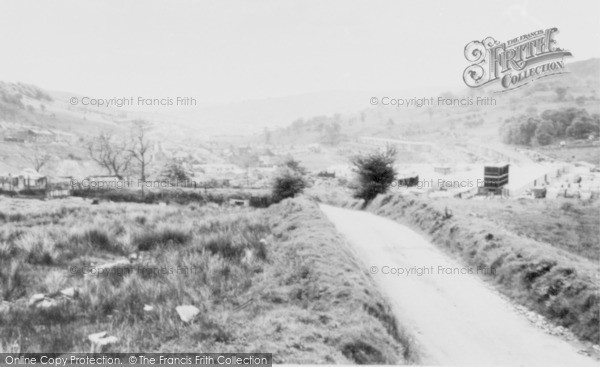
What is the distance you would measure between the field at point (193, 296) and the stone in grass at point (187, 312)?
0.06 m

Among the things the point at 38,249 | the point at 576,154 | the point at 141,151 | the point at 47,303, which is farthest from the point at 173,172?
the point at 576,154

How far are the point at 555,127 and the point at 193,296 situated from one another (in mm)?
147367

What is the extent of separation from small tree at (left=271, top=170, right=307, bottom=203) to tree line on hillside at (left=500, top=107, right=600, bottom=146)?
121259 millimetres

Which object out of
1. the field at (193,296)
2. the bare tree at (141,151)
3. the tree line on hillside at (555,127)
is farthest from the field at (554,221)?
the tree line on hillside at (555,127)

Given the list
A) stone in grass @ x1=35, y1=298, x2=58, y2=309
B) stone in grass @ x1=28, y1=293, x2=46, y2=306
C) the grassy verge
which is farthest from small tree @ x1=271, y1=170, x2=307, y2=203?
stone in grass @ x1=35, y1=298, x2=58, y2=309

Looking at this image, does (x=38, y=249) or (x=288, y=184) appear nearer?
(x=38, y=249)

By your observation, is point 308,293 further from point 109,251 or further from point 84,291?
point 109,251

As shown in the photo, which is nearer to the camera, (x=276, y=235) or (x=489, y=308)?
(x=489, y=308)

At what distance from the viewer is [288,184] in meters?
30.8

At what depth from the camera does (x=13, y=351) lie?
16.2 ft

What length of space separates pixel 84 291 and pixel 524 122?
157192mm

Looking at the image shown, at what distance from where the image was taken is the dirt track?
23.8 feet

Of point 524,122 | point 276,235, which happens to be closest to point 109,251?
point 276,235

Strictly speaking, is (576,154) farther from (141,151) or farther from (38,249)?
(38,249)
